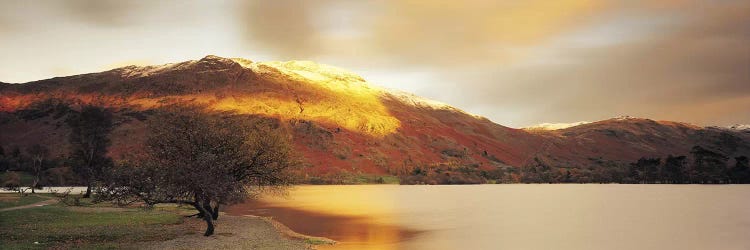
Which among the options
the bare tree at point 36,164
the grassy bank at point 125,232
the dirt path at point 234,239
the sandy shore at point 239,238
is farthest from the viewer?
the bare tree at point 36,164

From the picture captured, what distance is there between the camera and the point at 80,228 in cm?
4300

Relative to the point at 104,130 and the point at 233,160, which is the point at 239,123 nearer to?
the point at 233,160

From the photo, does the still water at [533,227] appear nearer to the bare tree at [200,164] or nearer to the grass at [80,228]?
the bare tree at [200,164]

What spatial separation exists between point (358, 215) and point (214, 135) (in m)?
30.2

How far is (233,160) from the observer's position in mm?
45094

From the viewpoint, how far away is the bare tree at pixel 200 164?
3638 cm

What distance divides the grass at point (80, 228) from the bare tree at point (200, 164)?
335cm

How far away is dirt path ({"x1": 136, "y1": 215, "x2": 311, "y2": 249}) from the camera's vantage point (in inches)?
1432

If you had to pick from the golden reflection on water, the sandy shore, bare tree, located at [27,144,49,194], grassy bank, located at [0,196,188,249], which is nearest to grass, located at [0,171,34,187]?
bare tree, located at [27,144,49,194]

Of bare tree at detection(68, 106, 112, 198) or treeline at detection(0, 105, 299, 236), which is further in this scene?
bare tree at detection(68, 106, 112, 198)

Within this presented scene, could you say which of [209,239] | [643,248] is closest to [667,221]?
[643,248]

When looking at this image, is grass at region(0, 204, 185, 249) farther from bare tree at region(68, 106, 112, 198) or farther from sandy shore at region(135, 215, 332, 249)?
bare tree at region(68, 106, 112, 198)

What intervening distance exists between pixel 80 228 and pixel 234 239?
13.9 meters

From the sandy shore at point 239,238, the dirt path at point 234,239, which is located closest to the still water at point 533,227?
the sandy shore at point 239,238
